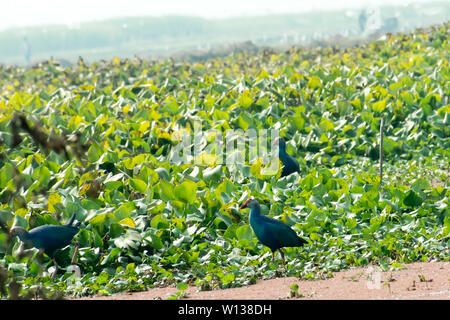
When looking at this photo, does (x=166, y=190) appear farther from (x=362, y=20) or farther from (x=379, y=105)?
(x=362, y=20)

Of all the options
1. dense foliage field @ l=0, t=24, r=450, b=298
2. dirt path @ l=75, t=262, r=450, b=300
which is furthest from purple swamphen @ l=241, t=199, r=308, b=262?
dirt path @ l=75, t=262, r=450, b=300

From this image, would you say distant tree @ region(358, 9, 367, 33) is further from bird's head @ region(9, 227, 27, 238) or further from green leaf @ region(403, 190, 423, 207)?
bird's head @ region(9, 227, 27, 238)

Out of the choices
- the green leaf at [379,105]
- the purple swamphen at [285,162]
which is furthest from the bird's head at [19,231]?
the green leaf at [379,105]

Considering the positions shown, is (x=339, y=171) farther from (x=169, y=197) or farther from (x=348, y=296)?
(x=348, y=296)

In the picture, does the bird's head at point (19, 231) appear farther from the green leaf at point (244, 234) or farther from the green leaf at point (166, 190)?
the green leaf at point (244, 234)

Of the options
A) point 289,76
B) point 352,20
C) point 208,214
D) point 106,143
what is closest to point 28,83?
point 289,76

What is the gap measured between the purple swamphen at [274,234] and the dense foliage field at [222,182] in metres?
0.17

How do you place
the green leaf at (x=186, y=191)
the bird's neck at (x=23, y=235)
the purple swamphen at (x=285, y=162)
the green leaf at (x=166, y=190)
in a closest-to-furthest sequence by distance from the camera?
the bird's neck at (x=23, y=235) → the green leaf at (x=186, y=191) → the green leaf at (x=166, y=190) → the purple swamphen at (x=285, y=162)

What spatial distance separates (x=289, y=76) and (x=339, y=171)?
218 inches

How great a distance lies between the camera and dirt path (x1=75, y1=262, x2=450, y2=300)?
471 centimetres

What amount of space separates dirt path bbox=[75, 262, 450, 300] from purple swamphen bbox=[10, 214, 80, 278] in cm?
70

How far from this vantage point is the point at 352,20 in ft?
287

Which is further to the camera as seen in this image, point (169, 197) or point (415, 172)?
point (415, 172)

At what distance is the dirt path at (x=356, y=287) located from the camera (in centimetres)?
471
